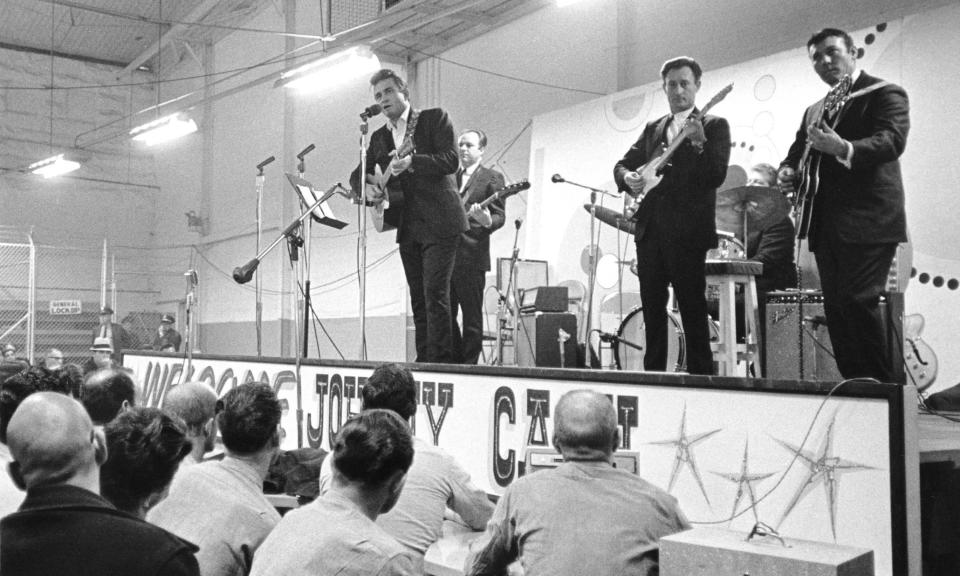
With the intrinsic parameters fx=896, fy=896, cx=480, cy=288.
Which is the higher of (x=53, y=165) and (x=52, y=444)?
(x=53, y=165)

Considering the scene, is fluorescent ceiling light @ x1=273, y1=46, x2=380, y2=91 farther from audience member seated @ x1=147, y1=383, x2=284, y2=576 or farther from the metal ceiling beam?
audience member seated @ x1=147, y1=383, x2=284, y2=576

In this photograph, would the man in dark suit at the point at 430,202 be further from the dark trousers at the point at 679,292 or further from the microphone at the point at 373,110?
the dark trousers at the point at 679,292

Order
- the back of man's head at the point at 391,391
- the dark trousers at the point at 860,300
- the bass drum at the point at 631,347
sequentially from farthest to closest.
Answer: the bass drum at the point at 631,347
the dark trousers at the point at 860,300
the back of man's head at the point at 391,391

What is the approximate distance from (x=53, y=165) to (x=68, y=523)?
15.4 m

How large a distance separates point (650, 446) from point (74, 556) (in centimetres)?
250

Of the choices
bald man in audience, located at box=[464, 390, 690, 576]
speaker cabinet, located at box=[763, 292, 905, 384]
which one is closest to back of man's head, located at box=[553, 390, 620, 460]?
bald man in audience, located at box=[464, 390, 690, 576]

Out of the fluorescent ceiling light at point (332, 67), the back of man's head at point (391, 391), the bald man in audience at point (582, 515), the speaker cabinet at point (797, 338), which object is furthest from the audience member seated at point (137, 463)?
the fluorescent ceiling light at point (332, 67)

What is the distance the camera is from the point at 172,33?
16.5 meters

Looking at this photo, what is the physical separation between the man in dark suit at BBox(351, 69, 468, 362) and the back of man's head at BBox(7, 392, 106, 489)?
11.0 ft

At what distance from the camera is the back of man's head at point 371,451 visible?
1.98 m

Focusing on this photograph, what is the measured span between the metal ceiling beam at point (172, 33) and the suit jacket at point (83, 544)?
1359 cm

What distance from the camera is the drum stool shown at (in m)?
4.54

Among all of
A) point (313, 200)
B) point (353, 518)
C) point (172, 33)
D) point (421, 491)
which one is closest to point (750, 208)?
point (313, 200)

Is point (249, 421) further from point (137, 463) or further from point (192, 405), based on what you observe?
point (192, 405)
